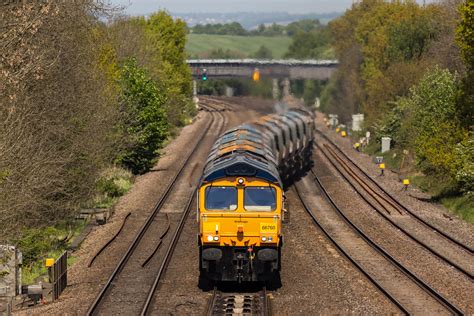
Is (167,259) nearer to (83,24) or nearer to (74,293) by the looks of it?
(74,293)

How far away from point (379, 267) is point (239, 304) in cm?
617

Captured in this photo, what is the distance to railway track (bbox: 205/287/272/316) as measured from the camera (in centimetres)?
1998

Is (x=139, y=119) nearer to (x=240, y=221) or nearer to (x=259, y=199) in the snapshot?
(x=259, y=199)

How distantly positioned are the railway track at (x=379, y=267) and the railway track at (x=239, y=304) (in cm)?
323

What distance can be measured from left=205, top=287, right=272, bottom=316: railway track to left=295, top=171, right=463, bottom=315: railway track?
10.6 ft

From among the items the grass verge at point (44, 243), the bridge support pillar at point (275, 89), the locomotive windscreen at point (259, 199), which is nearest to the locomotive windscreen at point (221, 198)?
the locomotive windscreen at point (259, 199)

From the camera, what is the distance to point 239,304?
20.7 meters

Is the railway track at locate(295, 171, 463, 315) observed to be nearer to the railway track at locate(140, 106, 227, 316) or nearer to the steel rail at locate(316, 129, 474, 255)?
the steel rail at locate(316, 129, 474, 255)

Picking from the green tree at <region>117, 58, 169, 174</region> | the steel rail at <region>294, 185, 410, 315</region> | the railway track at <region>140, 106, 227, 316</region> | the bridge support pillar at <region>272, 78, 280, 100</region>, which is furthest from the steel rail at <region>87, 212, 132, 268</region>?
the bridge support pillar at <region>272, 78, 280, 100</region>

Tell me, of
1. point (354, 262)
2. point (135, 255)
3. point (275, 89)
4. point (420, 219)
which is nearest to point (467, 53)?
point (420, 219)

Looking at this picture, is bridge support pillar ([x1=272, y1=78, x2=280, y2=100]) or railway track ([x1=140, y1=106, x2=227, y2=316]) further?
bridge support pillar ([x1=272, y1=78, x2=280, y2=100])

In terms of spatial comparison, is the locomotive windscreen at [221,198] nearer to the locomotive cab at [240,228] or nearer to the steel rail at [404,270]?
the locomotive cab at [240,228]

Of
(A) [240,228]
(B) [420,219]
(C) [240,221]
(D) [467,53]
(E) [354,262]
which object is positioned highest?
(D) [467,53]

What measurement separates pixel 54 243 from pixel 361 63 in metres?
60.6
